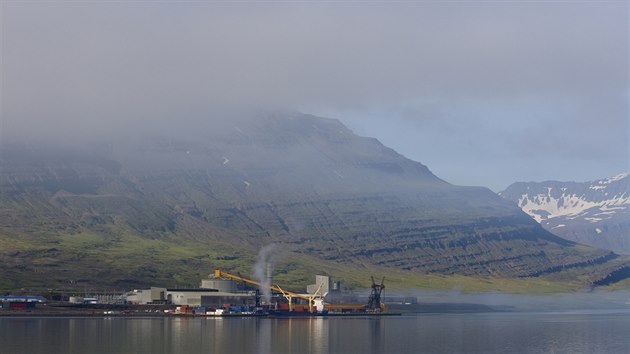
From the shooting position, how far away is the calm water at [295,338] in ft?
387

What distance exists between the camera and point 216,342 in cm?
12669

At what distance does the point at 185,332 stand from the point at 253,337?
12.8 meters

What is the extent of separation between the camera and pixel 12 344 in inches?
4601

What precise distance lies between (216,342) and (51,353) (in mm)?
26246

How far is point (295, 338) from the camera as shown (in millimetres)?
139375

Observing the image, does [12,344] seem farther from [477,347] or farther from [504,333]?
[504,333]

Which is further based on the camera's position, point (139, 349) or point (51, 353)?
point (139, 349)

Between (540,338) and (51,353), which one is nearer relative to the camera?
(51,353)

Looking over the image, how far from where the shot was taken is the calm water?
387 feet

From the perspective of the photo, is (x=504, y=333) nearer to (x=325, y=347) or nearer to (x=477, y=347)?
(x=477, y=347)

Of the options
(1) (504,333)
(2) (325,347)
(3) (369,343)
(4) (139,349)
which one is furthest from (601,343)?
(4) (139,349)

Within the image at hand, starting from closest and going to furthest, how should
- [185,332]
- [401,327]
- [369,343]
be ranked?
[369,343] → [185,332] → [401,327]

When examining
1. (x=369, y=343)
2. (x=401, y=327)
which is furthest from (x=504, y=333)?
(x=369, y=343)

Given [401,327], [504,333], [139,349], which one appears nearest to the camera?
[139,349]
